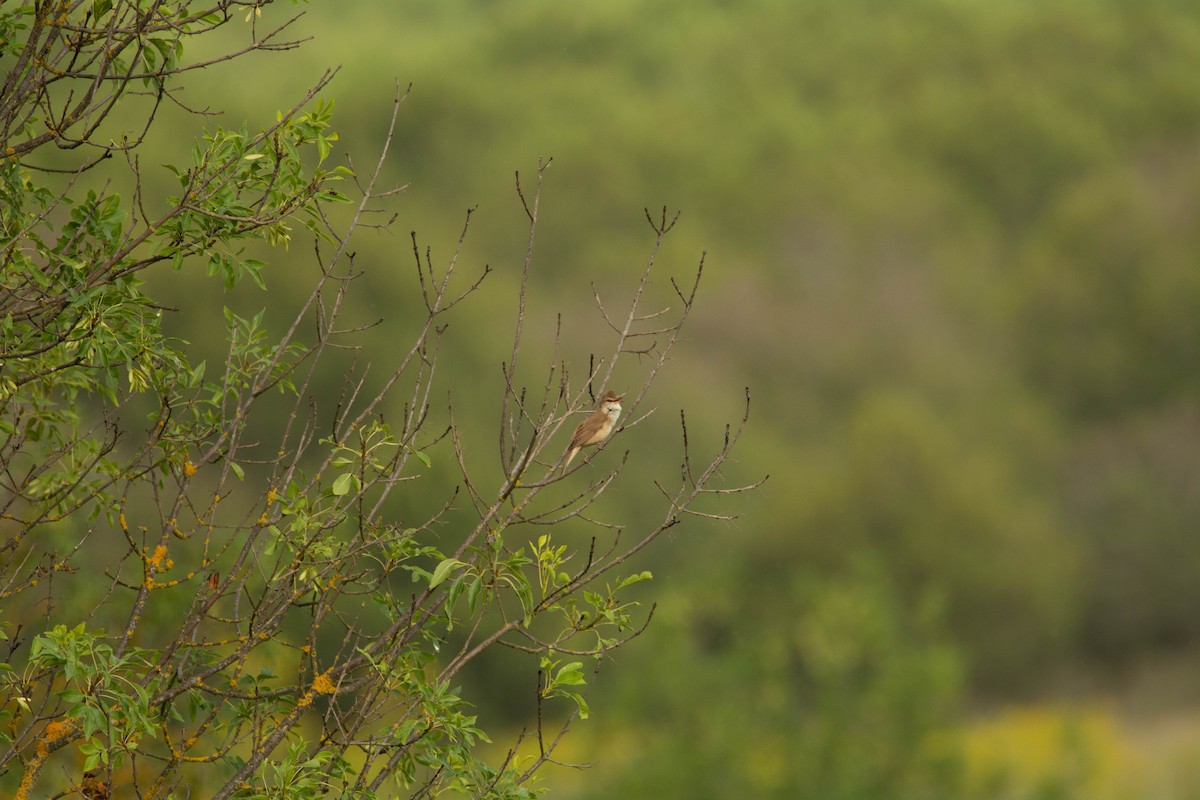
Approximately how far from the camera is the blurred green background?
21906 mm

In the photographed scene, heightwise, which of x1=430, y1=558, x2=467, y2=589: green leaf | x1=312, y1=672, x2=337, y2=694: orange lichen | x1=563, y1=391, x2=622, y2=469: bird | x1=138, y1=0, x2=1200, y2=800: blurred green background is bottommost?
x1=138, y1=0, x2=1200, y2=800: blurred green background

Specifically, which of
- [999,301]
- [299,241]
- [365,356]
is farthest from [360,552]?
[999,301]

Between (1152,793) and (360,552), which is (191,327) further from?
(1152,793)

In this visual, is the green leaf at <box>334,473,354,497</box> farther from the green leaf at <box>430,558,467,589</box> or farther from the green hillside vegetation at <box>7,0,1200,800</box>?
the green hillside vegetation at <box>7,0,1200,800</box>

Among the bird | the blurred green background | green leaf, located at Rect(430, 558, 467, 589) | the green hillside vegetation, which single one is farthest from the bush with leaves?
the blurred green background

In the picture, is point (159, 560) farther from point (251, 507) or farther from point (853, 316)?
point (853, 316)

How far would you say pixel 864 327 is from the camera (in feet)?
133

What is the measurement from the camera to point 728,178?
4306 cm

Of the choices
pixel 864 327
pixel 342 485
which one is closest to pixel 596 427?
pixel 342 485

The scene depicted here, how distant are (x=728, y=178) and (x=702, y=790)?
2580cm

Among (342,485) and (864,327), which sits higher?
(342,485)

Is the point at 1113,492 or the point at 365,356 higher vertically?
the point at 365,356

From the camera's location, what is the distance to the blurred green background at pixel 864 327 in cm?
2191

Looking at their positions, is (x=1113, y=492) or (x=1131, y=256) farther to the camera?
(x=1131, y=256)
